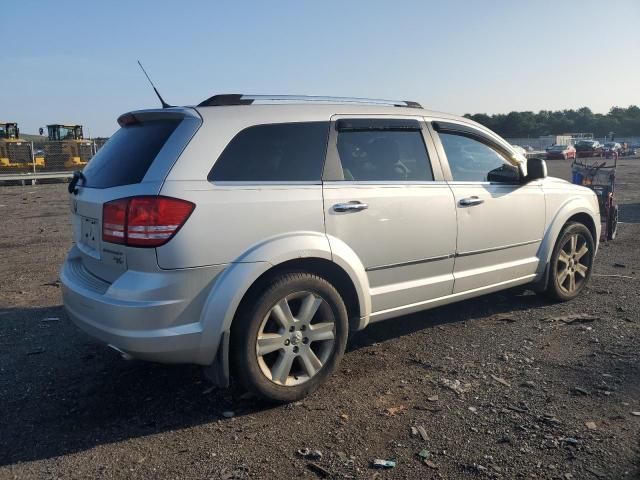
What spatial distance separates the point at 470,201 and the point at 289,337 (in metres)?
1.94

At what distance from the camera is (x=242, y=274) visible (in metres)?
3.17

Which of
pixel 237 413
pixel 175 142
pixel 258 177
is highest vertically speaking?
pixel 175 142

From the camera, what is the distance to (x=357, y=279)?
3.69m

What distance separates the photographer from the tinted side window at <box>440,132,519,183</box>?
177 inches

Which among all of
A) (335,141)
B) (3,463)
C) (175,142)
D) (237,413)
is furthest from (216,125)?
(3,463)

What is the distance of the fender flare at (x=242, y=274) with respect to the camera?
3.12 metres

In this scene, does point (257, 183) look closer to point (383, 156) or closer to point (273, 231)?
point (273, 231)

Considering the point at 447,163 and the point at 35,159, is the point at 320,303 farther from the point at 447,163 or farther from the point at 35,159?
the point at 35,159

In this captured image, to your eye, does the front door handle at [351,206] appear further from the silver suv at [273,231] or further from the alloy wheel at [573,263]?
the alloy wheel at [573,263]

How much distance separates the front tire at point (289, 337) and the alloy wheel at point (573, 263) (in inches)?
114

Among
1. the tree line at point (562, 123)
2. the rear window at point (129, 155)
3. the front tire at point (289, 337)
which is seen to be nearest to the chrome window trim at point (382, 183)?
the front tire at point (289, 337)

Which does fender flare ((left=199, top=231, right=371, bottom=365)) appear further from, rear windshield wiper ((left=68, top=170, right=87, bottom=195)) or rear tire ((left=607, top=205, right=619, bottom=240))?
rear tire ((left=607, top=205, right=619, bottom=240))

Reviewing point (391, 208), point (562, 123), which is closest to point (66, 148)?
point (391, 208)

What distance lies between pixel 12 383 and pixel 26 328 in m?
1.24
